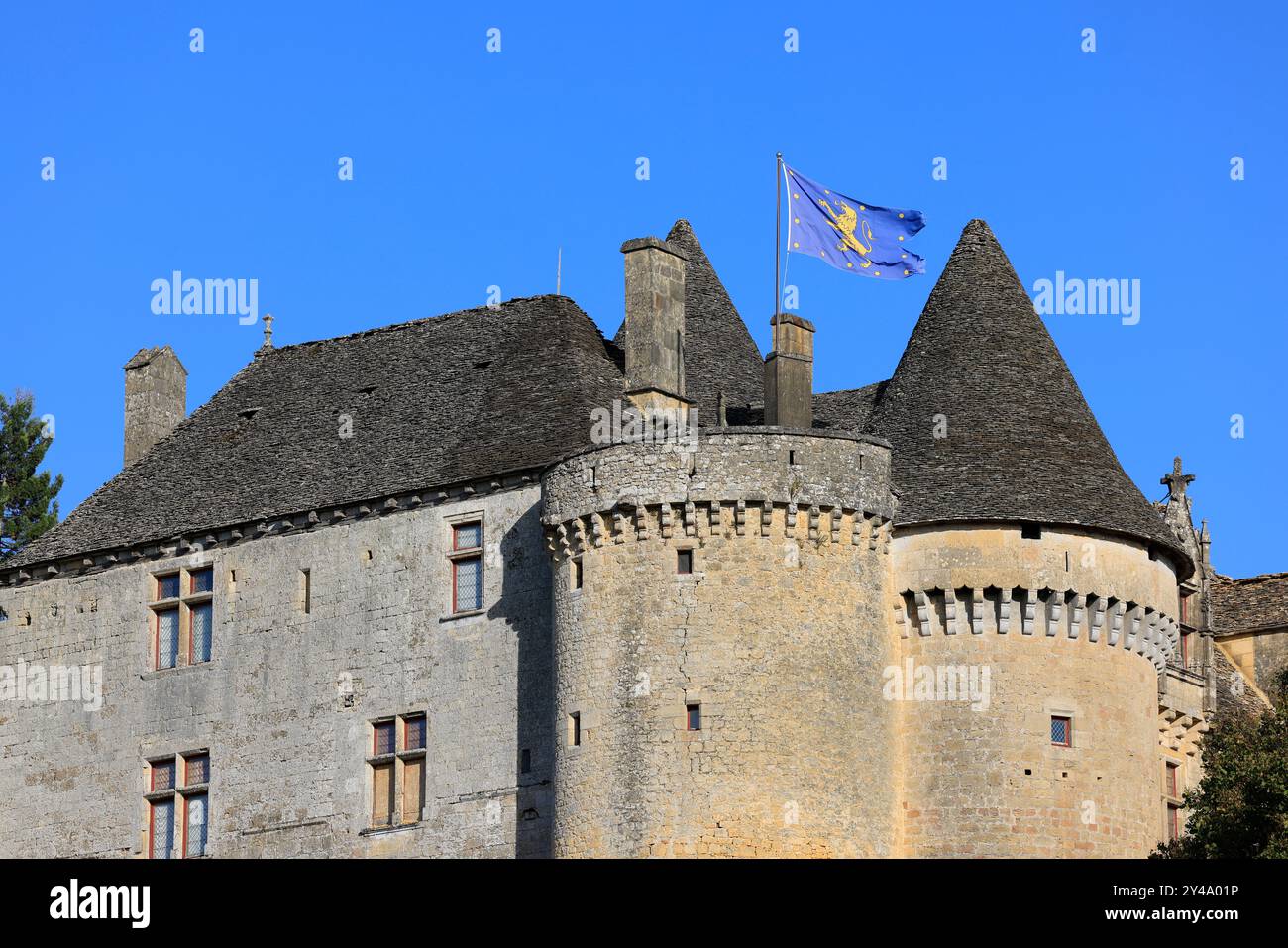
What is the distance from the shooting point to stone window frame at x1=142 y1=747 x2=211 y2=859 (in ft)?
160

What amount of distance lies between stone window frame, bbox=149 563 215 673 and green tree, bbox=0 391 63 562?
22.1 meters

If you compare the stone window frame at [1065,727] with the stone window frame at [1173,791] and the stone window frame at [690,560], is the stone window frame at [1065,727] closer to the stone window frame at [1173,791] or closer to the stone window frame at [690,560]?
the stone window frame at [1173,791]

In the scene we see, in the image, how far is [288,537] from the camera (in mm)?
49125

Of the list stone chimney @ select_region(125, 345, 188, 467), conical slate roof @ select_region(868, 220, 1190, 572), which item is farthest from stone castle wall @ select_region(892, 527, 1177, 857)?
stone chimney @ select_region(125, 345, 188, 467)

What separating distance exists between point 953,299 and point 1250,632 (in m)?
9.73

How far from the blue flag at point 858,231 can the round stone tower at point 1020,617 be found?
5.72ft

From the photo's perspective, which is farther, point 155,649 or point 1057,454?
point 155,649

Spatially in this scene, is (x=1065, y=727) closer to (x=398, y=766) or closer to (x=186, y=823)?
(x=398, y=766)

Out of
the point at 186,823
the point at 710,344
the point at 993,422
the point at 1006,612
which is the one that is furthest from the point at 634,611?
the point at 186,823

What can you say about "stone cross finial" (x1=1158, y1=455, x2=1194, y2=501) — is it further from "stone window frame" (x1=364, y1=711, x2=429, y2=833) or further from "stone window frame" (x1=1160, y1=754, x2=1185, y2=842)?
"stone window frame" (x1=364, y1=711, x2=429, y2=833)

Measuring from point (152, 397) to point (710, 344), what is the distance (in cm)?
1180
